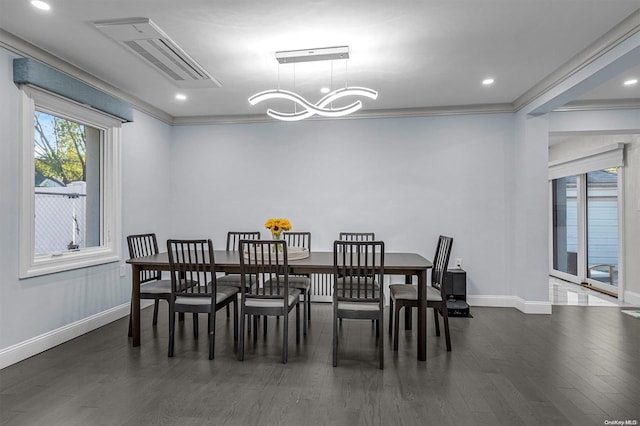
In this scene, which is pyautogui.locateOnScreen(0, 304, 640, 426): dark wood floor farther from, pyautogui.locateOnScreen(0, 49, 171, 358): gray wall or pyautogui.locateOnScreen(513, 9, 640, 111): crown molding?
pyautogui.locateOnScreen(513, 9, 640, 111): crown molding

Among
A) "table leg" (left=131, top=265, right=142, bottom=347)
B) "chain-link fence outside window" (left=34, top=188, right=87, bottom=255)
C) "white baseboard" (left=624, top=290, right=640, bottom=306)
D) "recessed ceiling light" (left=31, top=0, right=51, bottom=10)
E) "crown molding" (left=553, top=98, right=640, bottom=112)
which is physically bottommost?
"white baseboard" (left=624, top=290, right=640, bottom=306)

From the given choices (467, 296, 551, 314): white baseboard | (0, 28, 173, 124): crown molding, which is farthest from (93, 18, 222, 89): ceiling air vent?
(467, 296, 551, 314): white baseboard

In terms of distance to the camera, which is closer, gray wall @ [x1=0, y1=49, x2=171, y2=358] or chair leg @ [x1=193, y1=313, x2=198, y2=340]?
gray wall @ [x1=0, y1=49, x2=171, y2=358]

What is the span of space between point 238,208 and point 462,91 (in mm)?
3307

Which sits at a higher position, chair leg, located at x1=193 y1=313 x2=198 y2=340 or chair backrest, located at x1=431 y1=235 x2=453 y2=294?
chair backrest, located at x1=431 y1=235 x2=453 y2=294

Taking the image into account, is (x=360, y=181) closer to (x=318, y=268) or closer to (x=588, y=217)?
(x=318, y=268)

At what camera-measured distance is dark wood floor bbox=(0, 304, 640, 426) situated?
2.11 metres

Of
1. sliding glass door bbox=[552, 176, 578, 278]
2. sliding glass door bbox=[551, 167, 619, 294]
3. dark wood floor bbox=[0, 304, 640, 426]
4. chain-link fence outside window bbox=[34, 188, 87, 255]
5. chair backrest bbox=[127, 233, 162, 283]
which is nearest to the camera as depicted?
dark wood floor bbox=[0, 304, 640, 426]

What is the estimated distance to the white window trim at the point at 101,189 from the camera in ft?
9.50

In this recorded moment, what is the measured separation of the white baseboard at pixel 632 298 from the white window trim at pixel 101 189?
6.69 meters

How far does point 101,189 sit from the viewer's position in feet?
13.0

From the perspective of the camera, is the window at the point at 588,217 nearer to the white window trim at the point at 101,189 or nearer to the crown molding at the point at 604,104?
the crown molding at the point at 604,104

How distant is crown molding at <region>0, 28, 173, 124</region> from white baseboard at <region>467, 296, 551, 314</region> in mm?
4946

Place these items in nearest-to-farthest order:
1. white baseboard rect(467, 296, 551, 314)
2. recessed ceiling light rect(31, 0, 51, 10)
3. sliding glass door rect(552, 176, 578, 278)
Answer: recessed ceiling light rect(31, 0, 51, 10) < white baseboard rect(467, 296, 551, 314) < sliding glass door rect(552, 176, 578, 278)
